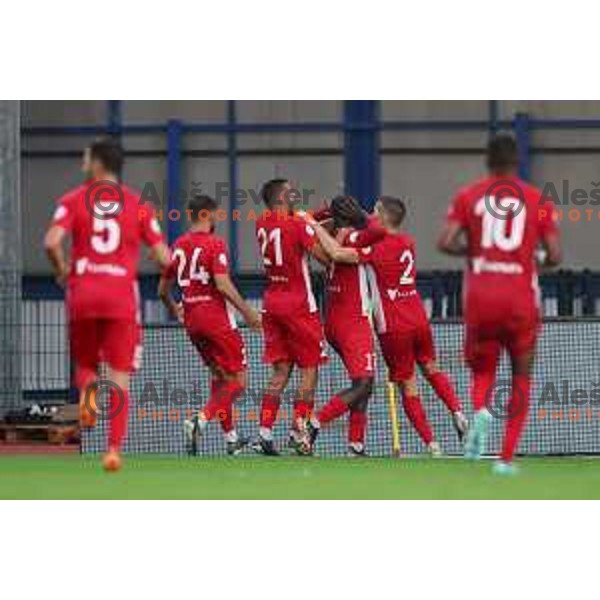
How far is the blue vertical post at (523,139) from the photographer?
30.4m

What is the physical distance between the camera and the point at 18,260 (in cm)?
2542

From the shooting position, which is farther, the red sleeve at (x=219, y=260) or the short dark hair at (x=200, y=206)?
the red sleeve at (x=219, y=260)

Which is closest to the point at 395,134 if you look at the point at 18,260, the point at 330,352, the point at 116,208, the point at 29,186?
the point at 29,186

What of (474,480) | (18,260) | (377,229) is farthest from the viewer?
(18,260)

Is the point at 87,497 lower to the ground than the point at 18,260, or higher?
lower

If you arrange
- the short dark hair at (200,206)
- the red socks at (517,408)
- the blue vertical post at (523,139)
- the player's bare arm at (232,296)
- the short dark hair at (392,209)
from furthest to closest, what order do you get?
the blue vertical post at (523,139) < the player's bare arm at (232,296) < the short dark hair at (200,206) < the short dark hair at (392,209) < the red socks at (517,408)

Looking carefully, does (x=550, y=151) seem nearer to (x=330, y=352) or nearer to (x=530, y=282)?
(x=330, y=352)

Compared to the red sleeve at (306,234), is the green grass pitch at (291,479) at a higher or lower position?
lower

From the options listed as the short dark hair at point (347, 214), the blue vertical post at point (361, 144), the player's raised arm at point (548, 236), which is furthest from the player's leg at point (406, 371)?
the blue vertical post at point (361, 144)

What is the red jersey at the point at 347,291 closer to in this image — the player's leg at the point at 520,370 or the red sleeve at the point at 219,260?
the red sleeve at the point at 219,260

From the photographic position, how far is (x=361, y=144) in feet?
100.0

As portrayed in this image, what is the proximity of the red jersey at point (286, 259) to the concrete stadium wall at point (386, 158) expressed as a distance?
33.6 ft

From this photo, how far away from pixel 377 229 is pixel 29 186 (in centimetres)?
1196

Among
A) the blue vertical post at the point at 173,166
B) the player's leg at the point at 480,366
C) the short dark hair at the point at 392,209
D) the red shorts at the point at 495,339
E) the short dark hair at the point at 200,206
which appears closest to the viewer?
the red shorts at the point at 495,339
